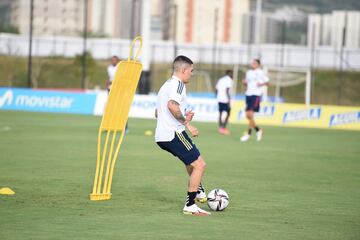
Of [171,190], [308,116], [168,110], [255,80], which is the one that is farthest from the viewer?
[308,116]

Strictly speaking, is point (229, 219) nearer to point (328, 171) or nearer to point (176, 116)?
point (176, 116)

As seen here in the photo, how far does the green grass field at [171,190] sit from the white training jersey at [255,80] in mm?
1691

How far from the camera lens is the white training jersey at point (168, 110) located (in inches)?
436

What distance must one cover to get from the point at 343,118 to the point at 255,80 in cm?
1005

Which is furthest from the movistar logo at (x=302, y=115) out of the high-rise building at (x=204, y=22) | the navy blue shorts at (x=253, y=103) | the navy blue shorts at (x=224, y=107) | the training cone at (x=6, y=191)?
the high-rise building at (x=204, y=22)

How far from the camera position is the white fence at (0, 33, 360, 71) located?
195 feet

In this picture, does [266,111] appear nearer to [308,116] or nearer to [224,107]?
[308,116]

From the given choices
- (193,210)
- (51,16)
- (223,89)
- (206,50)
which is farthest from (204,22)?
(193,210)

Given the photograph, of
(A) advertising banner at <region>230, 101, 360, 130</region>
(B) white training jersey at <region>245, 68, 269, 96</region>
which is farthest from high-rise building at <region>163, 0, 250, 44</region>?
(B) white training jersey at <region>245, 68, 269, 96</region>

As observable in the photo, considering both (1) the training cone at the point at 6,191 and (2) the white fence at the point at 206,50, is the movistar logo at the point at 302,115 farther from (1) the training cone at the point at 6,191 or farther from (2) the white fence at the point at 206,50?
(1) the training cone at the point at 6,191

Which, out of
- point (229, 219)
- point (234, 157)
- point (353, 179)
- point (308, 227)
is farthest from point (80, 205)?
point (234, 157)

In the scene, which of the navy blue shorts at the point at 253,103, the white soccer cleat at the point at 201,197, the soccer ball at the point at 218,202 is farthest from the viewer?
the navy blue shorts at the point at 253,103

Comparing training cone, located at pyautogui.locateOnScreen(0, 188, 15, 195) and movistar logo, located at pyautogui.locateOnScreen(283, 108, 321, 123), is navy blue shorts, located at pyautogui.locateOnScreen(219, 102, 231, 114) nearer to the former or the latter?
movistar logo, located at pyautogui.locateOnScreen(283, 108, 321, 123)

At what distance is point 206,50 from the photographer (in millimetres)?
65875
